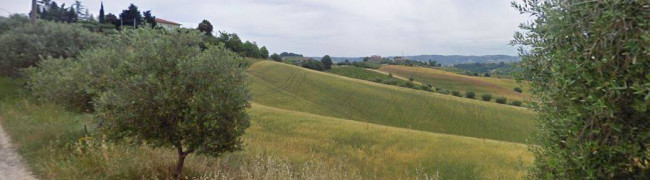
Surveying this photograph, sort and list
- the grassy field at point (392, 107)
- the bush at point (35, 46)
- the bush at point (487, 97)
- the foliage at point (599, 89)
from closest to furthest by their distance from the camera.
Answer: the foliage at point (599, 89) < the bush at point (35, 46) < the grassy field at point (392, 107) < the bush at point (487, 97)

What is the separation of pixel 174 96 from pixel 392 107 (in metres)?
54.3

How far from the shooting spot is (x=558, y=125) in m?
3.61

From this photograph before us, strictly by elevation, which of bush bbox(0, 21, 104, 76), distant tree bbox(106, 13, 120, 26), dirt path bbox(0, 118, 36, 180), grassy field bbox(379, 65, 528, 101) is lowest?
dirt path bbox(0, 118, 36, 180)

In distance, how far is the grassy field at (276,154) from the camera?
8.74 metres

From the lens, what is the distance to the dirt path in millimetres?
8688

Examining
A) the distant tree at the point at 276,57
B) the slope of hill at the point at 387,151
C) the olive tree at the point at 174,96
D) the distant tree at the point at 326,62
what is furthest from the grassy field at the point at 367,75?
the olive tree at the point at 174,96

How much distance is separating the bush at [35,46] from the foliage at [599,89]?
30.6 metres

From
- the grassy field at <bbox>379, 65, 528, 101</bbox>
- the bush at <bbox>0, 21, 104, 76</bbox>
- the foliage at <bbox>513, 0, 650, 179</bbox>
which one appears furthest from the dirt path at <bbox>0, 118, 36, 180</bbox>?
the grassy field at <bbox>379, 65, 528, 101</bbox>

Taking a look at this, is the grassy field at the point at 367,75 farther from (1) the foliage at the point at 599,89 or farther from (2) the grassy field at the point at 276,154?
(1) the foliage at the point at 599,89

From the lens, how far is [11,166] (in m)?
9.49

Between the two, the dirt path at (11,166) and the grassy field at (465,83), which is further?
the grassy field at (465,83)

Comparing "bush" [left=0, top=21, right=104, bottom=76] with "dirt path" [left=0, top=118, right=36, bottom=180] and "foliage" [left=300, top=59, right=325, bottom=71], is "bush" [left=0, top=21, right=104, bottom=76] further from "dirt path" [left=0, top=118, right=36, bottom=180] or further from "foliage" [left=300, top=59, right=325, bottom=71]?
"foliage" [left=300, top=59, right=325, bottom=71]

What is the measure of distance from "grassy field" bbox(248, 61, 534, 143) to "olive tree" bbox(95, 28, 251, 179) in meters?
40.8

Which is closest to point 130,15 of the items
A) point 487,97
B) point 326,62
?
point 326,62
